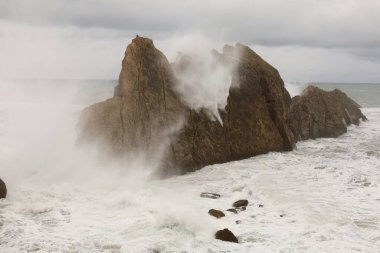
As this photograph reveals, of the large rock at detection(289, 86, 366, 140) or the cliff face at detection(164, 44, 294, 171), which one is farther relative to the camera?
the large rock at detection(289, 86, 366, 140)

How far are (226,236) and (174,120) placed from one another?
8252 mm

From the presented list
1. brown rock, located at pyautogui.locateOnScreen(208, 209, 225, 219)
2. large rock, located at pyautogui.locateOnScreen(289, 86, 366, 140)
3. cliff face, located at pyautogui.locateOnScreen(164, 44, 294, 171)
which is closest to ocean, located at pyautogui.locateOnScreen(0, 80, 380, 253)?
brown rock, located at pyautogui.locateOnScreen(208, 209, 225, 219)

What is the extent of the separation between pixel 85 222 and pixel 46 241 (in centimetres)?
147

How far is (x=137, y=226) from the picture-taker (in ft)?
34.3

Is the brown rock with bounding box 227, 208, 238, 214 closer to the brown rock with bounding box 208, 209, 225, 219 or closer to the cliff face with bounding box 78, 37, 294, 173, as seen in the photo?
the brown rock with bounding box 208, 209, 225, 219

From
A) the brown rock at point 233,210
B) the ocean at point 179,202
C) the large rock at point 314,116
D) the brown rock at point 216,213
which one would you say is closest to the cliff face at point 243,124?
the ocean at point 179,202

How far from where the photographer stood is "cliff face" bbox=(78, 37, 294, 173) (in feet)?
53.8

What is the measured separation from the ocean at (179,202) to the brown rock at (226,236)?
0.64 feet

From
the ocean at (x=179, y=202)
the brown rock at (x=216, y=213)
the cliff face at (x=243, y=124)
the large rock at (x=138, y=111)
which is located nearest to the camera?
the ocean at (x=179, y=202)

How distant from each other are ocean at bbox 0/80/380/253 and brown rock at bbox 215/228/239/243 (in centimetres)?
19

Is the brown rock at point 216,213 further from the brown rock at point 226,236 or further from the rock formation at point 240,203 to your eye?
the brown rock at point 226,236

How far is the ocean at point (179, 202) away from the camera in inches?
377

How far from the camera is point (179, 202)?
1252 cm

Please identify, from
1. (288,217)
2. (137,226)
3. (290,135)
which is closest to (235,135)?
(290,135)
